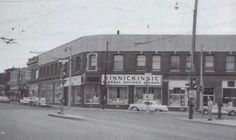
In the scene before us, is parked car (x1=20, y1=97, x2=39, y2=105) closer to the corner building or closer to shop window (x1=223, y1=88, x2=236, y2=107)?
the corner building

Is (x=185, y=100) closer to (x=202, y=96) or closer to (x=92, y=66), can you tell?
(x=202, y=96)

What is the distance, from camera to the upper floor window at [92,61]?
63047 millimetres

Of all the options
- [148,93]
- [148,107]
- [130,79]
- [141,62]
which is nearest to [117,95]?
[130,79]

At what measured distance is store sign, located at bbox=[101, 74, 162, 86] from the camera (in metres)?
60.1

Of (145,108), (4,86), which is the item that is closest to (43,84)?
(145,108)

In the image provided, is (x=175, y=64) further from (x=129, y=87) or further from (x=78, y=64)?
(x=78, y=64)

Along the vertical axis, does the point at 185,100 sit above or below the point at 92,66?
below

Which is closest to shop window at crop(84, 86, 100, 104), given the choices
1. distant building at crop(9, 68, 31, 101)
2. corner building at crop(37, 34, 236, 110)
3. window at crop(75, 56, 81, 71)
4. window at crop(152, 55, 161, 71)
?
corner building at crop(37, 34, 236, 110)

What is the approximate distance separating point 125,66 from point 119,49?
251cm

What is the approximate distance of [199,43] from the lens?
5966 cm

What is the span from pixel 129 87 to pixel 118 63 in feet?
11.9

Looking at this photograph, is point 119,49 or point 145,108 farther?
point 119,49

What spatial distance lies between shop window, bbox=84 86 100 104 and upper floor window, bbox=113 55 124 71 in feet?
12.9

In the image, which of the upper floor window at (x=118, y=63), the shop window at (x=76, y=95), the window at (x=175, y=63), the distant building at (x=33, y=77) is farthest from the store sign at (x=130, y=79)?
the distant building at (x=33, y=77)
